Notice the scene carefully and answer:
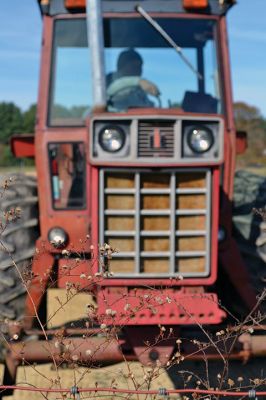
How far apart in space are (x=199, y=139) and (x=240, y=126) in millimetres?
56370

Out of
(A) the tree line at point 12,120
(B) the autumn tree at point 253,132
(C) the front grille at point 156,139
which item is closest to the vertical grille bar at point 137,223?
(C) the front grille at point 156,139

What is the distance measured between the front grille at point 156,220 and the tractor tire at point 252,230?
0.59 m

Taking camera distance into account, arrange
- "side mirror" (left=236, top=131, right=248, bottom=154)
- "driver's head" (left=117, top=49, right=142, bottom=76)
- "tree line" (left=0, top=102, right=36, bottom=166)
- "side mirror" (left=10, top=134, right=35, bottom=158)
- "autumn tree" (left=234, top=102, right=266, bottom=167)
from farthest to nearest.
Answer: "tree line" (left=0, top=102, right=36, bottom=166) < "autumn tree" (left=234, top=102, right=266, bottom=167) < "side mirror" (left=236, top=131, right=248, bottom=154) < "side mirror" (left=10, top=134, right=35, bottom=158) < "driver's head" (left=117, top=49, right=142, bottom=76)

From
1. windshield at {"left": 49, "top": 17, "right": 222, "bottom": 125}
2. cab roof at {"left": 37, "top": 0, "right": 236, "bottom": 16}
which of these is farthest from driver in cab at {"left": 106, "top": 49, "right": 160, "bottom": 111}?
cab roof at {"left": 37, "top": 0, "right": 236, "bottom": 16}

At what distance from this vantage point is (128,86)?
15.2ft

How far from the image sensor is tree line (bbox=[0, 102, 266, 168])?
55.0 m

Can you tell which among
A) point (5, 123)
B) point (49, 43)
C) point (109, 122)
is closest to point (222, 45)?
point (49, 43)

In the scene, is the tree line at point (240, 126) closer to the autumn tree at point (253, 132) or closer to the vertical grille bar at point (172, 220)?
the autumn tree at point (253, 132)

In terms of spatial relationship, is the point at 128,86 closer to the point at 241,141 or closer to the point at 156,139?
the point at 241,141

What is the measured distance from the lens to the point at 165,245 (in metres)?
3.83

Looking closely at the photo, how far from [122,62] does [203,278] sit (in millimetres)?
1765

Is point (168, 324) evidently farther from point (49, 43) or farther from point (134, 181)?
point (49, 43)

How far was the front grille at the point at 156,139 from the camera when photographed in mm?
3627

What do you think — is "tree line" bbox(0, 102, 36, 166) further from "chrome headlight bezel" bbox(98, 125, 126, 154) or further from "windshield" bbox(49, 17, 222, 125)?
"chrome headlight bezel" bbox(98, 125, 126, 154)
